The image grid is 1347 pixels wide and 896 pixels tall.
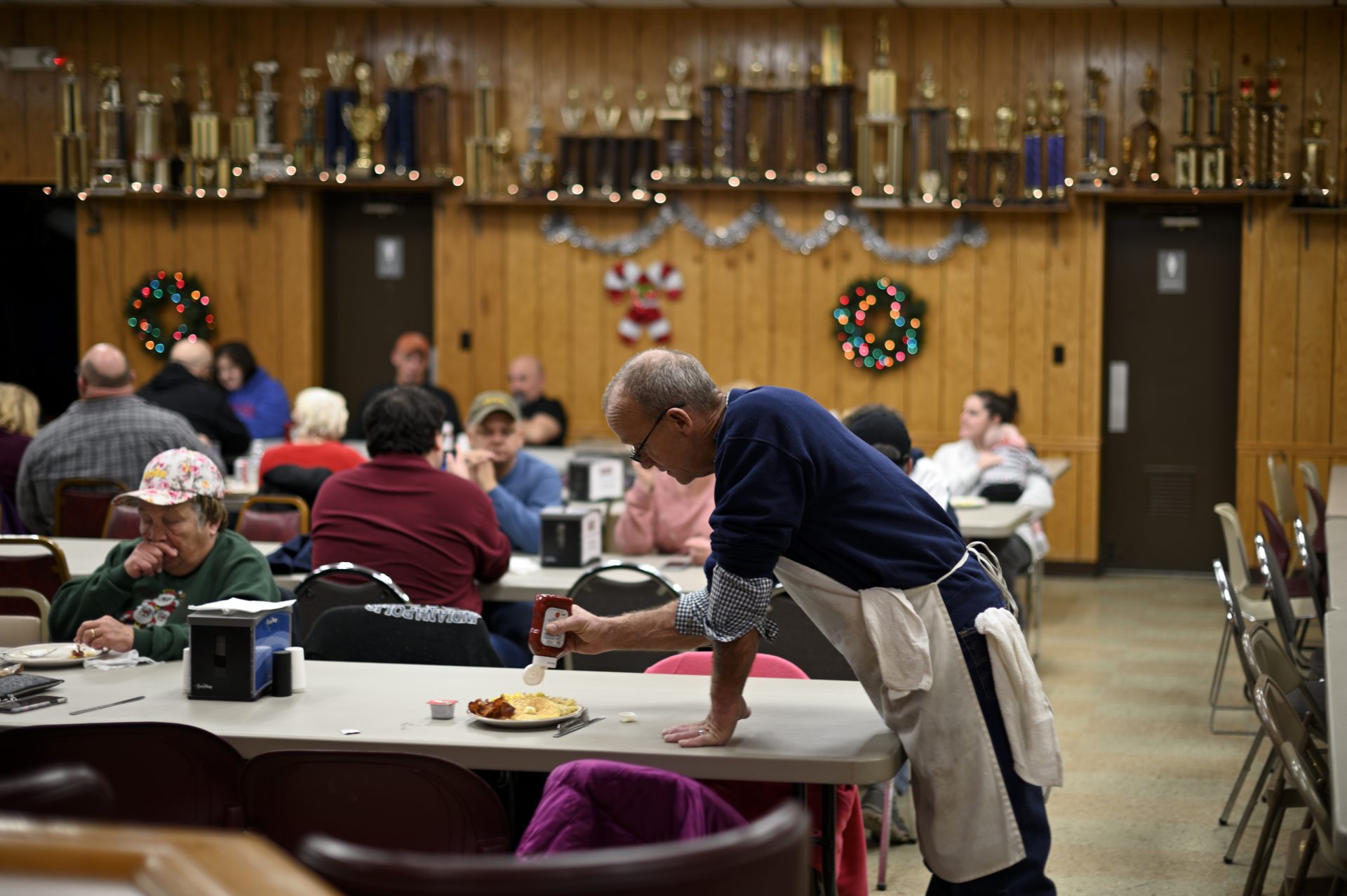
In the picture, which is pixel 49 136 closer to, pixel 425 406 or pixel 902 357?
pixel 902 357

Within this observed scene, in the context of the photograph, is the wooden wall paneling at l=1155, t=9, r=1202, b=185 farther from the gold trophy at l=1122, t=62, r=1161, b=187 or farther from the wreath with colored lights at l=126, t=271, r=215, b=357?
the wreath with colored lights at l=126, t=271, r=215, b=357

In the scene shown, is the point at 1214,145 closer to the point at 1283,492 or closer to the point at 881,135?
the point at 881,135

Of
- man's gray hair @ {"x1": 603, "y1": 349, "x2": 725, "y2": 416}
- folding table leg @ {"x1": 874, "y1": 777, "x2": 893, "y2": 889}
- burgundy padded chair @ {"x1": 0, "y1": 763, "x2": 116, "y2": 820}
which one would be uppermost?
man's gray hair @ {"x1": 603, "y1": 349, "x2": 725, "y2": 416}

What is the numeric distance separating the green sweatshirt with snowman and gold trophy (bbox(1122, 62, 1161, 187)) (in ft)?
24.1

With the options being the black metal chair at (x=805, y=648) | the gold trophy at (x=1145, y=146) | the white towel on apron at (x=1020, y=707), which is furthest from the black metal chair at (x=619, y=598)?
the gold trophy at (x=1145, y=146)

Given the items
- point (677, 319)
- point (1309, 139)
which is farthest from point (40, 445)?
point (1309, 139)

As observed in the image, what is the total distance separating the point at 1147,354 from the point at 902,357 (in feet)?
5.31

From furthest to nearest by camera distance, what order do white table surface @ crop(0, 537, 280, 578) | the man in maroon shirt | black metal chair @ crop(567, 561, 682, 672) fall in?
white table surface @ crop(0, 537, 280, 578)
the man in maroon shirt
black metal chair @ crop(567, 561, 682, 672)

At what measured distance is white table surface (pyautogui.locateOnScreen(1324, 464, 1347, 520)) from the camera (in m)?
7.07

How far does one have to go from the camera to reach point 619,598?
15.6ft

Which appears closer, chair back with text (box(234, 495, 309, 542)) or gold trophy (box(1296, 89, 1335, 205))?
chair back with text (box(234, 495, 309, 542))

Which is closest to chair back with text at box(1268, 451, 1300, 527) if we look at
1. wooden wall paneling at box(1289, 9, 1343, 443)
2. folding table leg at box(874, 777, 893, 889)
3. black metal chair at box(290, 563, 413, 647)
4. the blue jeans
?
wooden wall paneling at box(1289, 9, 1343, 443)

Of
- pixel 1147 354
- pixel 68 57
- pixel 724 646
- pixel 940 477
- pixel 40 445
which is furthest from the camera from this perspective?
pixel 68 57

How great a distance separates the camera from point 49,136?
11.2 m
